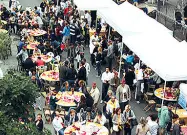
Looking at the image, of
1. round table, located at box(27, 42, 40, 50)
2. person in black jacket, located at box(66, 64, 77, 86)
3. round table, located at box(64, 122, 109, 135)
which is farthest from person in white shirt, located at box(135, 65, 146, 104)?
round table, located at box(27, 42, 40, 50)

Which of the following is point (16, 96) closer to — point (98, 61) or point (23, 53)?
point (23, 53)

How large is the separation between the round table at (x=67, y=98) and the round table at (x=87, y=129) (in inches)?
71.9

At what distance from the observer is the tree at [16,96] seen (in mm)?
10516

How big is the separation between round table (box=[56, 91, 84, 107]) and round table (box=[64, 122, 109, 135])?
1825 mm

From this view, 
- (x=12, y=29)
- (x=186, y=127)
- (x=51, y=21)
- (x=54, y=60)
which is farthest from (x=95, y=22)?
(x=186, y=127)

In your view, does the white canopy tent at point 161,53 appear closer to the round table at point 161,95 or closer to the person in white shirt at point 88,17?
the round table at point 161,95

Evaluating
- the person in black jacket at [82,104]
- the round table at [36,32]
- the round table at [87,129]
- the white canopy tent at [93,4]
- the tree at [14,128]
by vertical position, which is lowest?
the round table at [87,129]

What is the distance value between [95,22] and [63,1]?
4.01 meters

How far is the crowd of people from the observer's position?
50.8 feet

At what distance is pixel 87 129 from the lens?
1498 centimetres

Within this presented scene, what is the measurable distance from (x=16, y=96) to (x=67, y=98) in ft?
22.9

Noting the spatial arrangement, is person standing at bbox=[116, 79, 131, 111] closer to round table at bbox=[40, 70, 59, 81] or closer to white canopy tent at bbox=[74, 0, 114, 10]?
round table at bbox=[40, 70, 59, 81]

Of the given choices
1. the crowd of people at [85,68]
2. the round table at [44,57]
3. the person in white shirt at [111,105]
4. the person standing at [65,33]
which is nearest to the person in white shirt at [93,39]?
the crowd of people at [85,68]

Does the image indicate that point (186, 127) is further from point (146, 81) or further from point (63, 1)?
point (63, 1)
